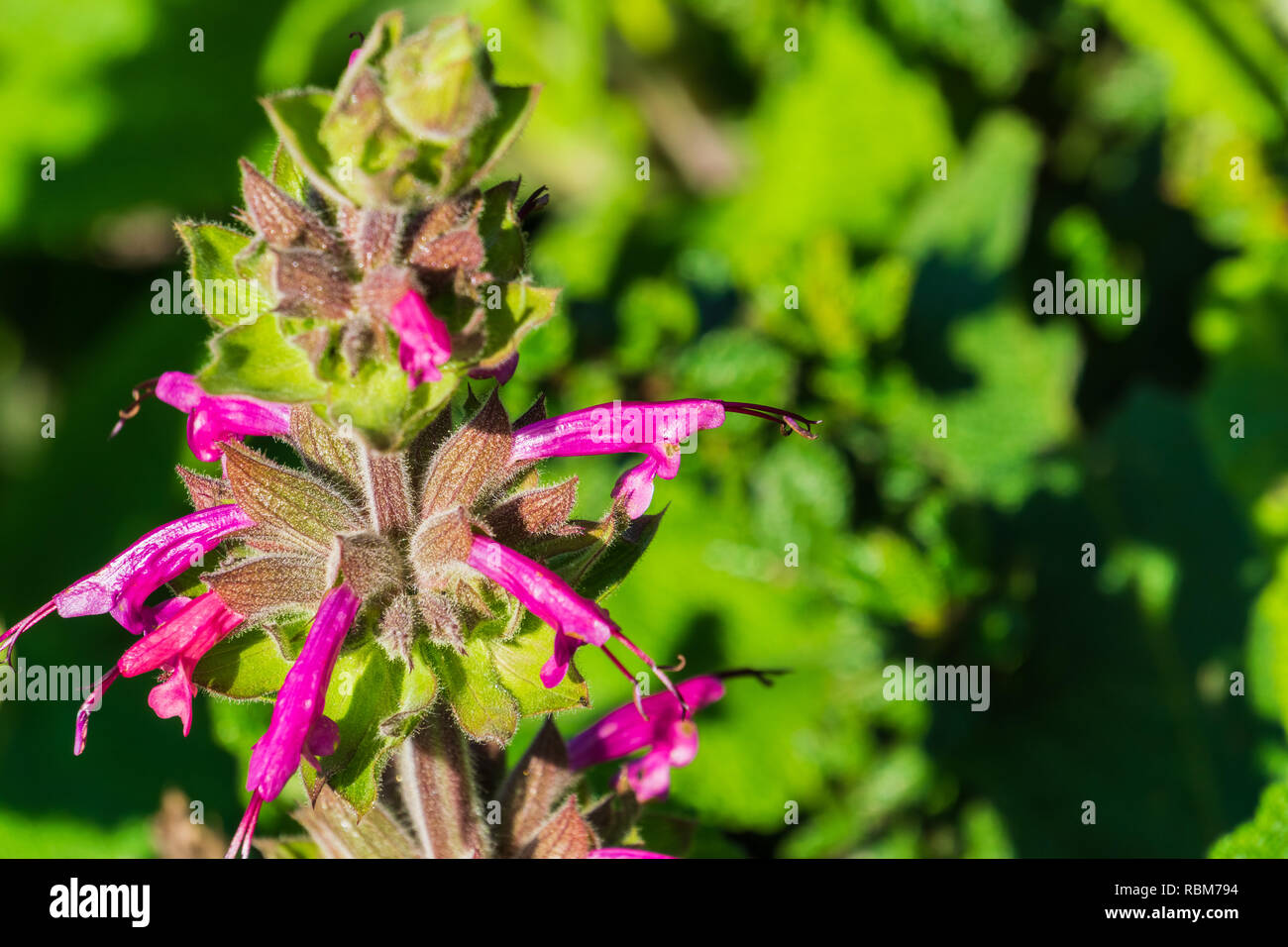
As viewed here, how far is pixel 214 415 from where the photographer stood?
128 cm

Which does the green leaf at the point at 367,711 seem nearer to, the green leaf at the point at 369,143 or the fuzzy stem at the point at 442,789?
the fuzzy stem at the point at 442,789

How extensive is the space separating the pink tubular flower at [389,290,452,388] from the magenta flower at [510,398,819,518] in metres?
0.30

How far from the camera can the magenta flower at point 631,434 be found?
1292mm

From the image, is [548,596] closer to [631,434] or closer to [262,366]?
[631,434]

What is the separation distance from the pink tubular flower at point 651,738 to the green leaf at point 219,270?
2.49 ft

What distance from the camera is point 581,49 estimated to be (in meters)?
3.39

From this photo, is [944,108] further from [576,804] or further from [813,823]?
[576,804]

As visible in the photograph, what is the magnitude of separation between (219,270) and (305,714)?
462 millimetres

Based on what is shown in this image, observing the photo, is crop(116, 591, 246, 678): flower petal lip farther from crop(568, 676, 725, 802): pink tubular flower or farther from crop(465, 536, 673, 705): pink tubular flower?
crop(568, 676, 725, 802): pink tubular flower

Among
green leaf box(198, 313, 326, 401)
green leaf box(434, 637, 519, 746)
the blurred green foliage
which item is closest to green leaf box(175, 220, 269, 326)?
green leaf box(198, 313, 326, 401)

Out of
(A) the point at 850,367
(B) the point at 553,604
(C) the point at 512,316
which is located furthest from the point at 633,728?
(A) the point at 850,367
